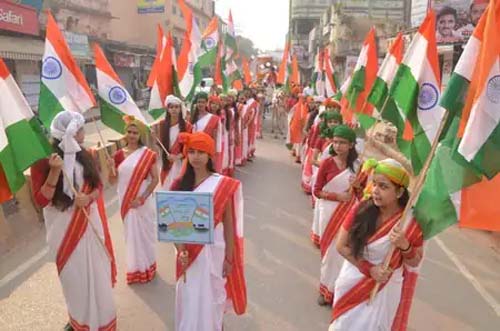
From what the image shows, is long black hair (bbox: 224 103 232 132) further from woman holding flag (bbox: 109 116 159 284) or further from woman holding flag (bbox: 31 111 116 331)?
woman holding flag (bbox: 31 111 116 331)

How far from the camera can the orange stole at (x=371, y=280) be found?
9.37 feet

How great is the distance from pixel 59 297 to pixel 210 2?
216 ft

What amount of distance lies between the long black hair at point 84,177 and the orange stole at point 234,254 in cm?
94

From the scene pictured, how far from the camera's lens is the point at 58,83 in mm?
4285

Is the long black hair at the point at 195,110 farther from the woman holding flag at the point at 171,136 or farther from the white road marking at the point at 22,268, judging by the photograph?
the white road marking at the point at 22,268

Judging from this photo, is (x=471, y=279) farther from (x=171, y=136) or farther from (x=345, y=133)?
(x=171, y=136)

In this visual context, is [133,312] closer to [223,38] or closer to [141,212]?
[141,212]

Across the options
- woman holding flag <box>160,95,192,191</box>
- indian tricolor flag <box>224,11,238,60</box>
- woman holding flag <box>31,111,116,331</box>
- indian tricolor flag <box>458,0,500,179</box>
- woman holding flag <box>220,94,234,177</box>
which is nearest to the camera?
indian tricolor flag <box>458,0,500,179</box>

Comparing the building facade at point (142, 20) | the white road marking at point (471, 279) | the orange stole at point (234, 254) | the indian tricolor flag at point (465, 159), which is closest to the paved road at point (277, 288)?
the white road marking at point (471, 279)

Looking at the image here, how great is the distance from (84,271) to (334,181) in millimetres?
2324

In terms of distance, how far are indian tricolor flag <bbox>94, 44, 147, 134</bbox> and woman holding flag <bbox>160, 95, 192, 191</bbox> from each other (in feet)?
3.54

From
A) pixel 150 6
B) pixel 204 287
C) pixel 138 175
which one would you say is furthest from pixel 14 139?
pixel 150 6

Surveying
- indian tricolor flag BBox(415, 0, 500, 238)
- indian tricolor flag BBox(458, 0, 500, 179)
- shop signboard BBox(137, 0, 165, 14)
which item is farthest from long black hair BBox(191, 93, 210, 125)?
shop signboard BBox(137, 0, 165, 14)

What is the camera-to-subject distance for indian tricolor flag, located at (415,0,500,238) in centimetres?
256
